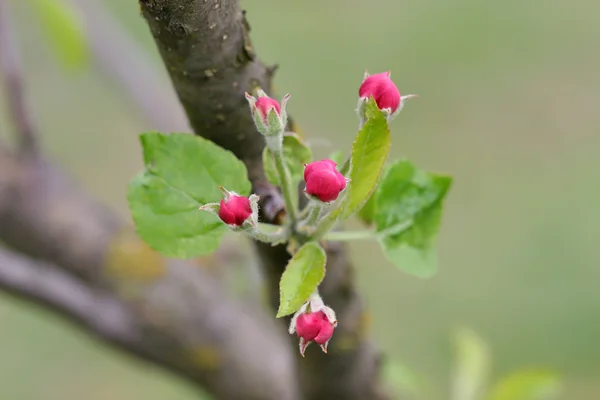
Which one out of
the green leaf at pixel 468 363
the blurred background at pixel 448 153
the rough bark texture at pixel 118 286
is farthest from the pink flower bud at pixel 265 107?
the blurred background at pixel 448 153

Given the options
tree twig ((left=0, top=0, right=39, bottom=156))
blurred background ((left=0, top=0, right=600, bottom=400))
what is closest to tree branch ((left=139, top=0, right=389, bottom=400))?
tree twig ((left=0, top=0, right=39, bottom=156))

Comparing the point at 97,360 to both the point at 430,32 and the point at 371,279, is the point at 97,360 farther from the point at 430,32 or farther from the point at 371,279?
the point at 430,32

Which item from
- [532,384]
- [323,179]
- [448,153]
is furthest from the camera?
[448,153]

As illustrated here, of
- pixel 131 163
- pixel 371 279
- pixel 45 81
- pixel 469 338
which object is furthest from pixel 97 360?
pixel 469 338

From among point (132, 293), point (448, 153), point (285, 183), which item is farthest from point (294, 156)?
point (448, 153)

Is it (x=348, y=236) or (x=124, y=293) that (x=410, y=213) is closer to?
(x=348, y=236)

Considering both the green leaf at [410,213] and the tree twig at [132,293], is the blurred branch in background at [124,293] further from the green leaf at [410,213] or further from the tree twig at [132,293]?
the green leaf at [410,213]
